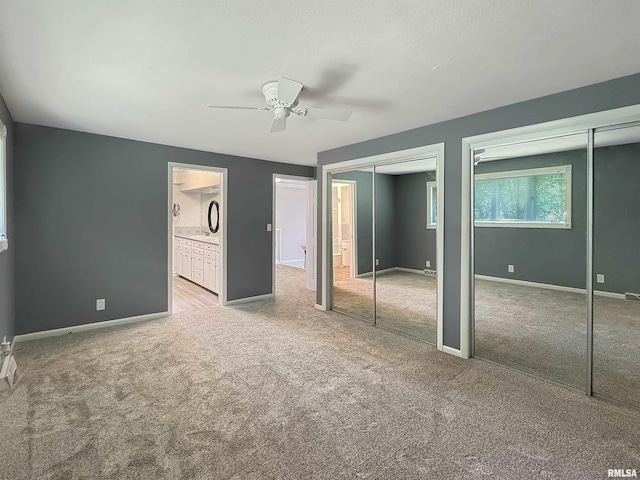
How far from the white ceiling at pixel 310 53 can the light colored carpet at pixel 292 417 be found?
7.46ft

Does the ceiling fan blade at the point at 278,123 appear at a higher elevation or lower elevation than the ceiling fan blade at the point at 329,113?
lower

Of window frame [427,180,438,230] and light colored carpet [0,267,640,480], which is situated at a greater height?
window frame [427,180,438,230]

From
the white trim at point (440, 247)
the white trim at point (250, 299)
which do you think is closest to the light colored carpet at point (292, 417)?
the white trim at point (440, 247)

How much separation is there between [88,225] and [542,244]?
4.91m

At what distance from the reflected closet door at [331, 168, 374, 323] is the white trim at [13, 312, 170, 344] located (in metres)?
2.45

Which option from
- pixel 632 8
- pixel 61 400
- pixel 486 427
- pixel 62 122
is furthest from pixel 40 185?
pixel 632 8

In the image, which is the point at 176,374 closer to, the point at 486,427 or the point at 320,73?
the point at 486,427

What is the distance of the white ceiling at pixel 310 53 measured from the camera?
1511mm

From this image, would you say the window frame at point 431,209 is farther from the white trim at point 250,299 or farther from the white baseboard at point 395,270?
the white trim at point 250,299

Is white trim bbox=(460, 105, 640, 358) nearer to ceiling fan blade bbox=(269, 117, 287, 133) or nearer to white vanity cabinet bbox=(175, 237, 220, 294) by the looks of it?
ceiling fan blade bbox=(269, 117, 287, 133)

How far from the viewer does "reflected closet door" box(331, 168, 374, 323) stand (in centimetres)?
427

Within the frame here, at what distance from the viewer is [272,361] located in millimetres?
2988

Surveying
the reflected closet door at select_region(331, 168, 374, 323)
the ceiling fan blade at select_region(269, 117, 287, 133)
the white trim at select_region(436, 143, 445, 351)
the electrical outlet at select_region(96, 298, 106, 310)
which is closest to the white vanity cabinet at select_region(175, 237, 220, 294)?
the electrical outlet at select_region(96, 298, 106, 310)
